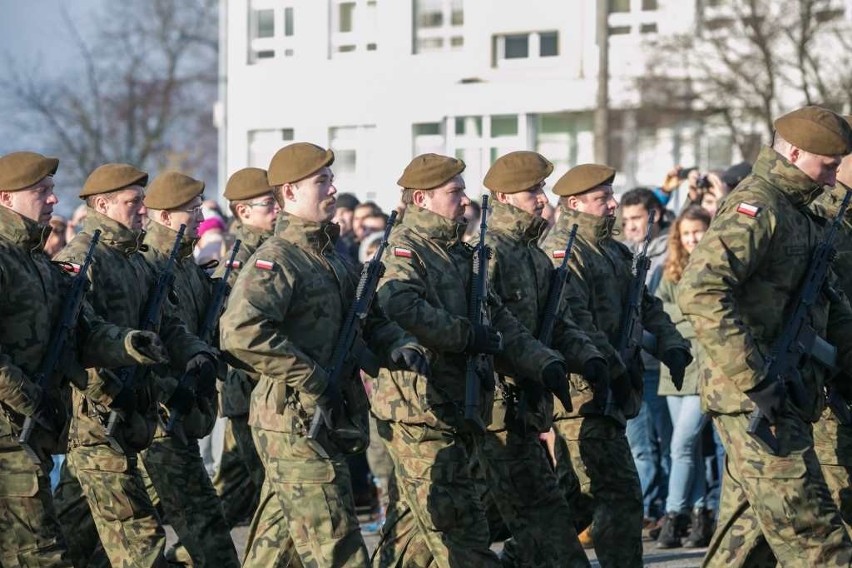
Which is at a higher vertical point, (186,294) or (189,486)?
(186,294)

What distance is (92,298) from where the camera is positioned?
827 centimetres

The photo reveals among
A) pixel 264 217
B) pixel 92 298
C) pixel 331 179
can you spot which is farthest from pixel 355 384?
pixel 264 217

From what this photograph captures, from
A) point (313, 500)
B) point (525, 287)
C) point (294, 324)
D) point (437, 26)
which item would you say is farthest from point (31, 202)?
point (437, 26)

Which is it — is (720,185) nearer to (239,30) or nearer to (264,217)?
(264,217)

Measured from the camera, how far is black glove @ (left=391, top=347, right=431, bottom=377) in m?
7.25

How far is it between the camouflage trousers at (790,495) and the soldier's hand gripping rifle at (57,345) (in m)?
2.80

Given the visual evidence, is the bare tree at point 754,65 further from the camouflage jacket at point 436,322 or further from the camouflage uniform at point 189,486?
the camouflage jacket at point 436,322

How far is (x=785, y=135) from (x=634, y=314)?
201 cm

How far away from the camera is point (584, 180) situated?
953 centimetres

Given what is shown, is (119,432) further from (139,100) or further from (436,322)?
(139,100)

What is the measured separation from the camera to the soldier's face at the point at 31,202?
24.9 ft

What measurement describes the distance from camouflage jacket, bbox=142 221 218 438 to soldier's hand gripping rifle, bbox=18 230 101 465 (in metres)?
1.20

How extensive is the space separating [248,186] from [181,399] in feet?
6.81

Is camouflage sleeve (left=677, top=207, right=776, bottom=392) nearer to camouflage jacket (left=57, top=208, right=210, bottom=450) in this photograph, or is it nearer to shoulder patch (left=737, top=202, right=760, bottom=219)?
shoulder patch (left=737, top=202, right=760, bottom=219)
